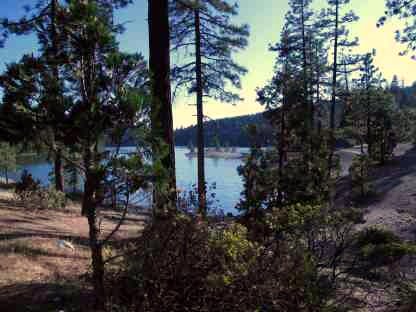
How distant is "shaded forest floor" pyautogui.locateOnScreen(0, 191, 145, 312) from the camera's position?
133 inches

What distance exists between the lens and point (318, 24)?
18.3 metres

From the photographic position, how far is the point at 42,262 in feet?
15.5

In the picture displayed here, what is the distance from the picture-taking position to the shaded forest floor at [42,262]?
337 cm

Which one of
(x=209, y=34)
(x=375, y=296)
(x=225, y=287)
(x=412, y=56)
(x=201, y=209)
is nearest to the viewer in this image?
(x=225, y=287)

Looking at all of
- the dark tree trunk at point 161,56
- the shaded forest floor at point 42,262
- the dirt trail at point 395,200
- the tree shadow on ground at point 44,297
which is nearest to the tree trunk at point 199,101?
the shaded forest floor at point 42,262

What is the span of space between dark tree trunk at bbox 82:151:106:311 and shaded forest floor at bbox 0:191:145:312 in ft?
1.70

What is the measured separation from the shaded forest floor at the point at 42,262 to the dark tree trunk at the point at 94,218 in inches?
20.4

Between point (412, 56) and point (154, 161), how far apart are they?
6.21 m

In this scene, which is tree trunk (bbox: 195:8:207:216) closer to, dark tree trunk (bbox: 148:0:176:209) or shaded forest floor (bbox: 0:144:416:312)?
shaded forest floor (bbox: 0:144:416:312)

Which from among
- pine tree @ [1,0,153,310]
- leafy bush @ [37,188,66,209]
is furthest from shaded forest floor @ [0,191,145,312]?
leafy bush @ [37,188,66,209]

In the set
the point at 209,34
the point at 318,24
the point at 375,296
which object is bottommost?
the point at 375,296

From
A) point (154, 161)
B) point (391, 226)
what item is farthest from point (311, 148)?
point (154, 161)

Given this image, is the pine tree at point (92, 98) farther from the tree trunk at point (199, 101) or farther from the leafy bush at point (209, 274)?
the tree trunk at point (199, 101)

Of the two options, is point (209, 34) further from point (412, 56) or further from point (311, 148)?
point (412, 56)
